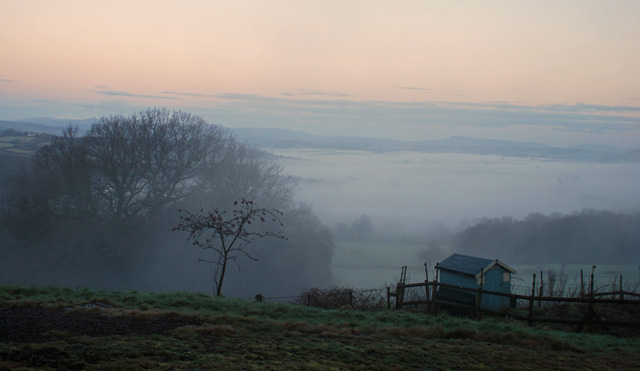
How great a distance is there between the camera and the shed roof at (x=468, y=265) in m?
22.0

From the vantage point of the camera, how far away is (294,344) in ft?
27.2

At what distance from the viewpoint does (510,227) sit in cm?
6819

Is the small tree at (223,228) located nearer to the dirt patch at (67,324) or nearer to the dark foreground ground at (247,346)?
the dirt patch at (67,324)

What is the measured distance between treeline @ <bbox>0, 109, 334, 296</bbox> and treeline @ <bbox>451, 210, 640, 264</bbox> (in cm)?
3171

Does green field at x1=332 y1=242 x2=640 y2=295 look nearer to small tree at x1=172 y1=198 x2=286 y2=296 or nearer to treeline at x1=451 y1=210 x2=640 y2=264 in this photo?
treeline at x1=451 y1=210 x2=640 y2=264

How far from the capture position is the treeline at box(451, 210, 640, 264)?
56.7 m

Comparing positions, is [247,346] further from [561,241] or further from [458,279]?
[561,241]

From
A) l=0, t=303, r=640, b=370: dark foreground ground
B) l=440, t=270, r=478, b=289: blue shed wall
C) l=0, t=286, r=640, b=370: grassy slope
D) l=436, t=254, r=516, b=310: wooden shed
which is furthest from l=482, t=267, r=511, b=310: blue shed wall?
l=0, t=303, r=640, b=370: dark foreground ground

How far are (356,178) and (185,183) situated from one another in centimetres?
8925

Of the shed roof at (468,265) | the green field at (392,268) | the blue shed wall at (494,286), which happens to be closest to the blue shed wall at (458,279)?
the shed roof at (468,265)

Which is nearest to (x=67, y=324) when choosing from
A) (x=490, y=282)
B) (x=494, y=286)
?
(x=490, y=282)

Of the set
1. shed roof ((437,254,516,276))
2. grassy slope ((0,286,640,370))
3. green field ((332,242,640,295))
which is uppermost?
grassy slope ((0,286,640,370))

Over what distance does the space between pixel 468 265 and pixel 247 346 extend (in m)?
17.2

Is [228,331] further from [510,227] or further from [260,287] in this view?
[510,227]
